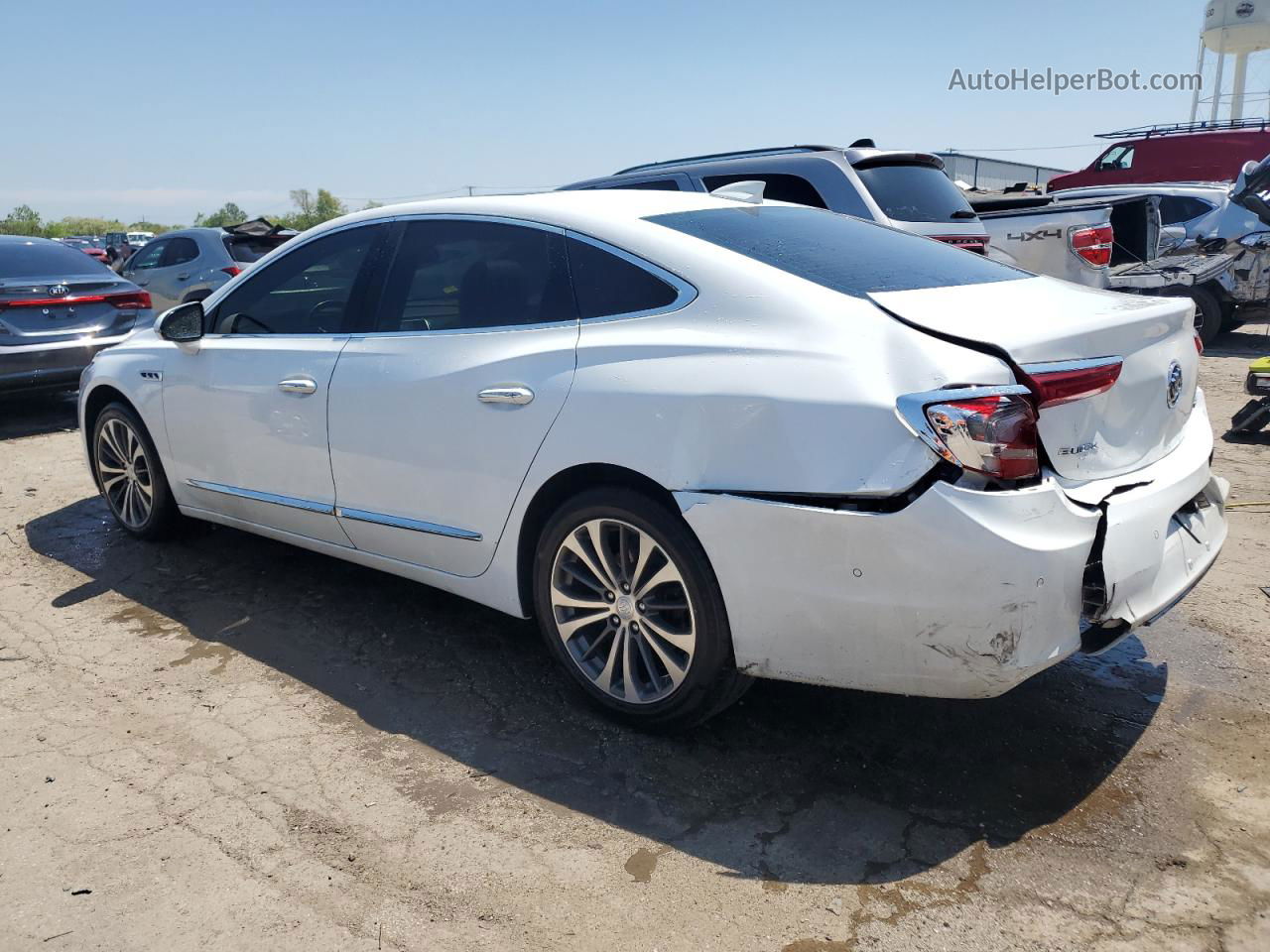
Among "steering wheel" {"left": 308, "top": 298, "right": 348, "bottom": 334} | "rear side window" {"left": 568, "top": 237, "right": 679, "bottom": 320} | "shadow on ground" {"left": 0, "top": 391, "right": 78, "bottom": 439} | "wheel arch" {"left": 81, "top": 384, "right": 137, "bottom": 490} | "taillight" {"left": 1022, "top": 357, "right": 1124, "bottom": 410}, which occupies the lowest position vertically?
"shadow on ground" {"left": 0, "top": 391, "right": 78, "bottom": 439}

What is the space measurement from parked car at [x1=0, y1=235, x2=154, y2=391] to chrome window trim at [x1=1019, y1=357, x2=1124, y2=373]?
789 centimetres

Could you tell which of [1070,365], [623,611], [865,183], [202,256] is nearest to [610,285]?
[623,611]

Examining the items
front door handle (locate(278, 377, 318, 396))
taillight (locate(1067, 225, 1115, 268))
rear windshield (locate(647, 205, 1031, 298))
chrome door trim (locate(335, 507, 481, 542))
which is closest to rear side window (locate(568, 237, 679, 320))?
rear windshield (locate(647, 205, 1031, 298))

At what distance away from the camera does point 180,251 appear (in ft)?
39.9

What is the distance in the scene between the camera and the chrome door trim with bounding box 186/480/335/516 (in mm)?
4016

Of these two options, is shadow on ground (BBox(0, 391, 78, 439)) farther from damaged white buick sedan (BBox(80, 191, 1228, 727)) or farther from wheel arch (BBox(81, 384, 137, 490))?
damaged white buick sedan (BBox(80, 191, 1228, 727))

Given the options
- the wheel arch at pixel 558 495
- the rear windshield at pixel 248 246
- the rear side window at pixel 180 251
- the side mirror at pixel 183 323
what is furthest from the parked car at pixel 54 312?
the wheel arch at pixel 558 495

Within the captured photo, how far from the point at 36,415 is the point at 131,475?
494cm

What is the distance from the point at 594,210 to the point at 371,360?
1019mm

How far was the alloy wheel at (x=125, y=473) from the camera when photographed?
5.07 metres

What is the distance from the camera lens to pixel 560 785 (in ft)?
9.66

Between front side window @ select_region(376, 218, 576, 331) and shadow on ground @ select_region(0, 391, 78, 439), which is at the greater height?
front side window @ select_region(376, 218, 576, 331)

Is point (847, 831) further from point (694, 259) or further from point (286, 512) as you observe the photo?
point (286, 512)

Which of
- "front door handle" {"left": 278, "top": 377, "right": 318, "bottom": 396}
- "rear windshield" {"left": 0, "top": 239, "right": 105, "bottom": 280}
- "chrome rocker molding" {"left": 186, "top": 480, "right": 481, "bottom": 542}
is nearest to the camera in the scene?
"chrome rocker molding" {"left": 186, "top": 480, "right": 481, "bottom": 542}
